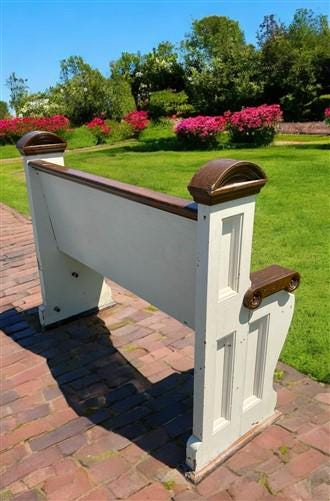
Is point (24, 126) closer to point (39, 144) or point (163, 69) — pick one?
point (163, 69)

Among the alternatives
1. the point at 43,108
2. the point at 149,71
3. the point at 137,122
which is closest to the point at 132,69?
the point at 149,71

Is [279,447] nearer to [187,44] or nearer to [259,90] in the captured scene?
[259,90]

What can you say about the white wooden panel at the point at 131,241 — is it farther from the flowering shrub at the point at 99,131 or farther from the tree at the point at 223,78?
the tree at the point at 223,78

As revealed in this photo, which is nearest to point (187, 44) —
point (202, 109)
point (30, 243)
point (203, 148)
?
point (202, 109)

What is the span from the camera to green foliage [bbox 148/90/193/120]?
77.0 ft

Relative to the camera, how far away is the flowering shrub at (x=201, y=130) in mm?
14302

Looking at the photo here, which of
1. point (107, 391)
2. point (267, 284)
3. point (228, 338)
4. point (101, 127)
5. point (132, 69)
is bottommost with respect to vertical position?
point (107, 391)

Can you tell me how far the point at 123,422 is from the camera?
9.20ft

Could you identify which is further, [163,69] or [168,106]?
[163,69]

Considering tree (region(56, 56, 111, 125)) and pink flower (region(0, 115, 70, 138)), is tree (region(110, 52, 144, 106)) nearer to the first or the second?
tree (region(56, 56, 111, 125))

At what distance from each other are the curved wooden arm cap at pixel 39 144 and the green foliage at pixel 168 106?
20.7 meters

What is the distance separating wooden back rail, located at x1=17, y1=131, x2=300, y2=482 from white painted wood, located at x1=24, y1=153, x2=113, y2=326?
0.99ft

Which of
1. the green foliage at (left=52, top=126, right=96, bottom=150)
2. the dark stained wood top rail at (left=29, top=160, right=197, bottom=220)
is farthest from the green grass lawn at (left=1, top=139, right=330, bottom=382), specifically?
the green foliage at (left=52, top=126, right=96, bottom=150)

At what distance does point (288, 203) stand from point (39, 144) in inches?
190
